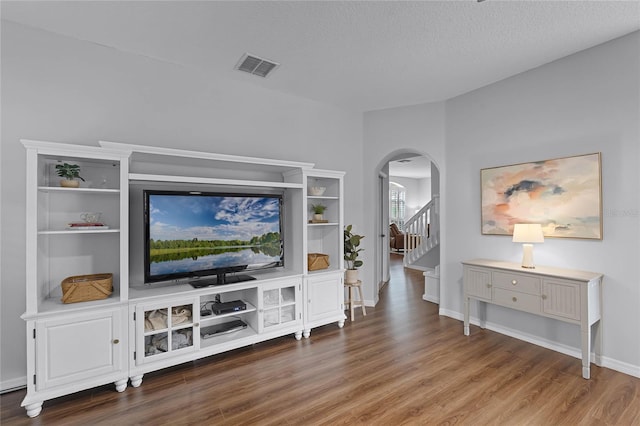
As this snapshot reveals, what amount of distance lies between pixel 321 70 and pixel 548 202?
2625 mm

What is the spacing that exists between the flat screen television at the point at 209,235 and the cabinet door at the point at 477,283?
2090 mm

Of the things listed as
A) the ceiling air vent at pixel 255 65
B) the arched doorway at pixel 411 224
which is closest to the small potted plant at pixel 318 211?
the arched doorway at pixel 411 224

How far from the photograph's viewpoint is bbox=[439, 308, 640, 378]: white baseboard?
2.56 metres

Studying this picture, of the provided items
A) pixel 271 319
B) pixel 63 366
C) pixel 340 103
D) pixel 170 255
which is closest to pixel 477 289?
pixel 271 319

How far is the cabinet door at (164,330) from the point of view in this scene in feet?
7.99

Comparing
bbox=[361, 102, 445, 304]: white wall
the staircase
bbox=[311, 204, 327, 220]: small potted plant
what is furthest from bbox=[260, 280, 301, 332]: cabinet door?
the staircase

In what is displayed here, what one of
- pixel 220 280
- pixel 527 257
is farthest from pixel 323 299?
pixel 527 257

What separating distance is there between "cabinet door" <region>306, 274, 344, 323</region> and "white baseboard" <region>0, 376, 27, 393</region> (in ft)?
7.78

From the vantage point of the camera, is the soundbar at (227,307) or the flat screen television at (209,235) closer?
the flat screen television at (209,235)

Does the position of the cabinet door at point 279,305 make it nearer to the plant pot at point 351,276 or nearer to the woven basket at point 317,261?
the woven basket at point 317,261

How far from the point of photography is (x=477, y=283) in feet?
11.0

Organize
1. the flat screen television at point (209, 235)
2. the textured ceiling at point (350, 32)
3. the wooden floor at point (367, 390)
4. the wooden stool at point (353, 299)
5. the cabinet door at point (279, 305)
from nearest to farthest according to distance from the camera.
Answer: the wooden floor at point (367, 390)
the textured ceiling at point (350, 32)
the flat screen television at point (209, 235)
the cabinet door at point (279, 305)
the wooden stool at point (353, 299)

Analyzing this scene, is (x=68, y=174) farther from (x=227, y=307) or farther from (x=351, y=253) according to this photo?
(x=351, y=253)

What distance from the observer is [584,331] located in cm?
253
